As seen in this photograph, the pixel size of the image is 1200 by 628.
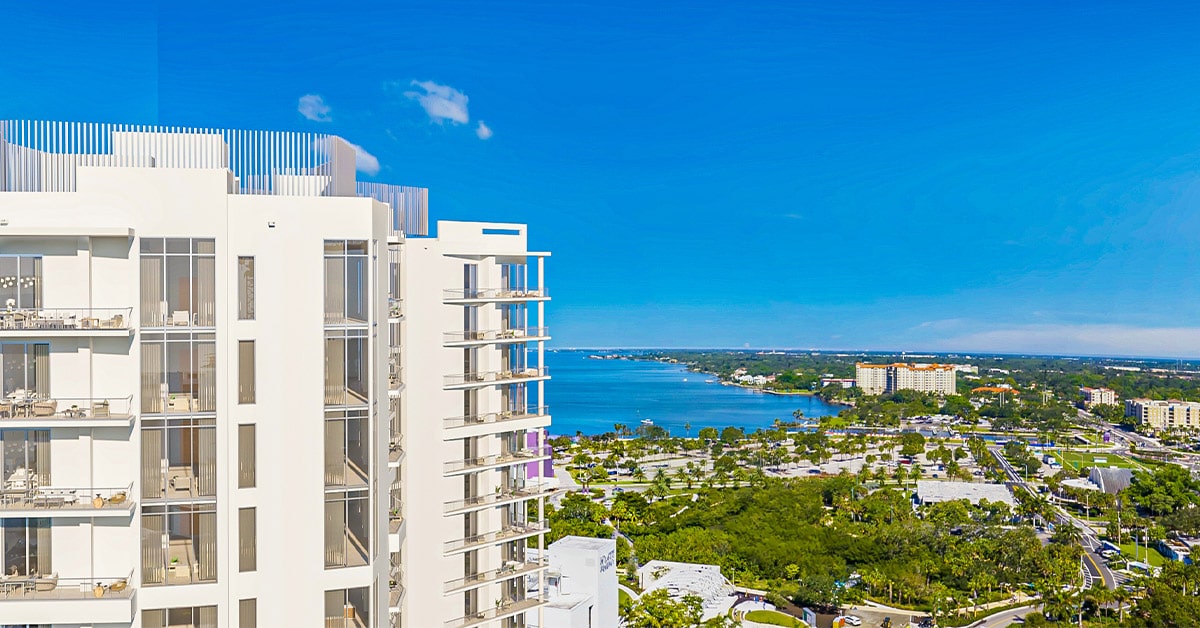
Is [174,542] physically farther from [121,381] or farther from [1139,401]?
[1139,401]

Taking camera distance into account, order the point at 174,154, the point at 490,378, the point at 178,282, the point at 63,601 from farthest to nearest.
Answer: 1. the point at 490,378
2. the point at 174,154
3. the point at 178,282
4. the point at 63,601

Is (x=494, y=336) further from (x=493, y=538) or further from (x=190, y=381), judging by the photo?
(x=190, y=381)

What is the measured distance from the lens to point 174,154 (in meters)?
7.21

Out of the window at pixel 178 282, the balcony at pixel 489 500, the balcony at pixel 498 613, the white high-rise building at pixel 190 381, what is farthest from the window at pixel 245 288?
the balcony at pixel 498 613

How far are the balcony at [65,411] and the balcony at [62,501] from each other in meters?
0.45

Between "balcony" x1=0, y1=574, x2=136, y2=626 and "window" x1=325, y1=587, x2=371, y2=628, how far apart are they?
4.80ft

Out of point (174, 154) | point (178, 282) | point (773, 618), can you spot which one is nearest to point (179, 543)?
point (178, 282)

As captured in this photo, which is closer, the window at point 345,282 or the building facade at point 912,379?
the window at point 345,282

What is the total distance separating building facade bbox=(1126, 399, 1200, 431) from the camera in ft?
237

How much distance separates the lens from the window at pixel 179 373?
671 cm

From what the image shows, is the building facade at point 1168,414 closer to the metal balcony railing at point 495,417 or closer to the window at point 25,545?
the metal balcony railing at point 495,417

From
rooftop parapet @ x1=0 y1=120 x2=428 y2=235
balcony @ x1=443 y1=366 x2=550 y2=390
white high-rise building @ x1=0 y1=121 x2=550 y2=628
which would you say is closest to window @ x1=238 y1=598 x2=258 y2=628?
white high-rise building @ x1=0 y1=121 x2=550 y2=628

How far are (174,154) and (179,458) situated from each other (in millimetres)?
2449

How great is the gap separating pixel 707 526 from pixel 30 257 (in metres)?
28.2
